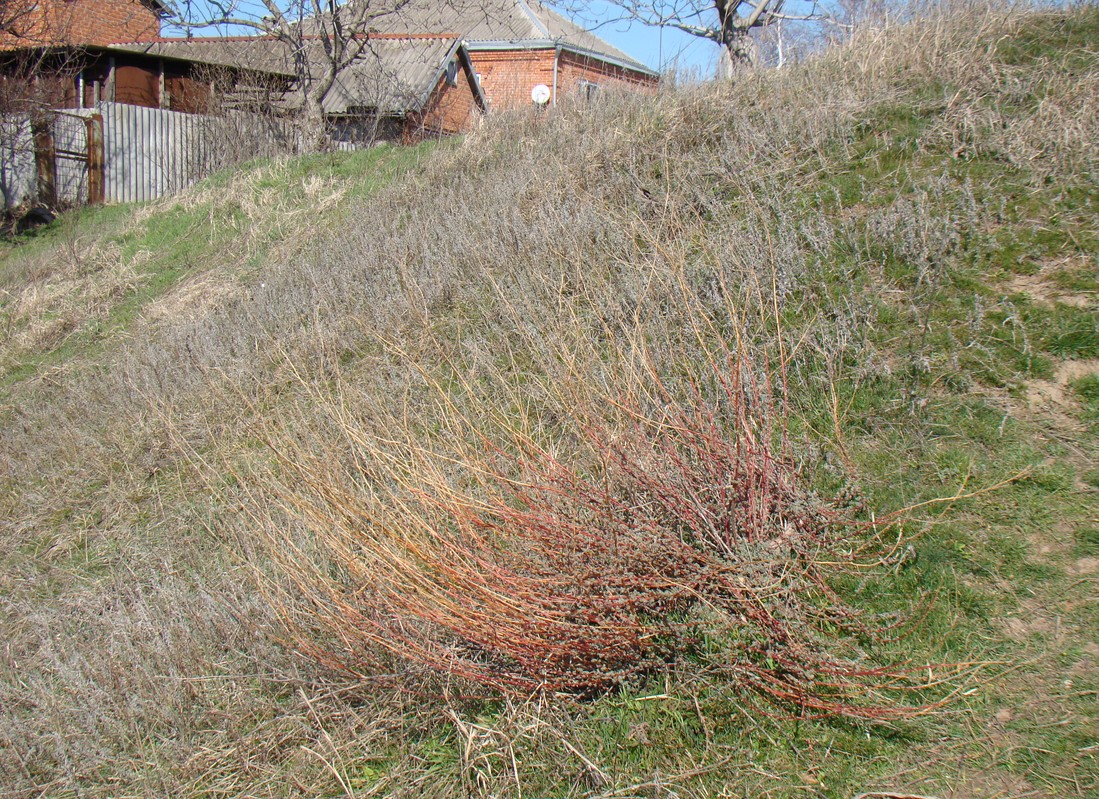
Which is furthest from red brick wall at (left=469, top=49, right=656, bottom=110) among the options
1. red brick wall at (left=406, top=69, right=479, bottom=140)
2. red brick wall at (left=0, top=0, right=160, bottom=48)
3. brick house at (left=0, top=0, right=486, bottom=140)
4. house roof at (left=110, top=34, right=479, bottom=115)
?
red brick wall at (left=0, top=0, right=160, bottom=48)

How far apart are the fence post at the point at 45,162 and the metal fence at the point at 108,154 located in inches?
0.7

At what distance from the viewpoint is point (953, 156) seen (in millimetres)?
5422

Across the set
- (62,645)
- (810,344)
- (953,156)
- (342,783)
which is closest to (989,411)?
(810,344)

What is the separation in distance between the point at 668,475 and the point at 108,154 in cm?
1670

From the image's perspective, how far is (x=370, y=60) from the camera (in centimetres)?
2286

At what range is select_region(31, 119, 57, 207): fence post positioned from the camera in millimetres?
15695

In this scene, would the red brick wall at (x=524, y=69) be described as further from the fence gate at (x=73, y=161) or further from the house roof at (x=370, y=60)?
the fence gate at (x=73, y=161)

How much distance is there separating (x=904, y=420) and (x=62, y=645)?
443cm

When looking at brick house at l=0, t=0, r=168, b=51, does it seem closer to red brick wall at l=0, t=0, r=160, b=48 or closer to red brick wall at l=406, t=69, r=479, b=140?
red brick wall at l=0, t=0, r=160, b=48

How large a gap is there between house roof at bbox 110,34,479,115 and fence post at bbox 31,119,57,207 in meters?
4.23

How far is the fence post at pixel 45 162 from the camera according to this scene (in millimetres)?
15695

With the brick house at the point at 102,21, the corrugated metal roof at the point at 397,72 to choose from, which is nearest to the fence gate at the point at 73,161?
the corrugated metal roof at the point at 397,72

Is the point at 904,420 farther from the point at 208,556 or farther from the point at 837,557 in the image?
the point at 208,556

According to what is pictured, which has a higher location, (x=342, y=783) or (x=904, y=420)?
(x=904, y=420)
